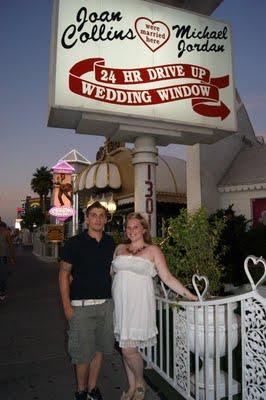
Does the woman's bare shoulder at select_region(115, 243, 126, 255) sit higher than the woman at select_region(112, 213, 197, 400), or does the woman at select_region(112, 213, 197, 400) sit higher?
the woman's bare shoulder at select_region(115, 243, 126, 255)

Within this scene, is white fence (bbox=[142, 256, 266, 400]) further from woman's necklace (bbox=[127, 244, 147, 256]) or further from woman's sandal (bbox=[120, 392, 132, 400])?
woman's necklace (bbox=[127, 244, 147, 256])

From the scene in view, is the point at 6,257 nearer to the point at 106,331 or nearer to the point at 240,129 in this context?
the point at 106,331

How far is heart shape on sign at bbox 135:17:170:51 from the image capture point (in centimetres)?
851

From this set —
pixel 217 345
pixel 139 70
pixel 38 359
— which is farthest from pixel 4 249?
pixel 217 345

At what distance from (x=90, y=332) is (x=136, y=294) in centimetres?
55

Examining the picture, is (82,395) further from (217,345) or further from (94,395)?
(217,345)

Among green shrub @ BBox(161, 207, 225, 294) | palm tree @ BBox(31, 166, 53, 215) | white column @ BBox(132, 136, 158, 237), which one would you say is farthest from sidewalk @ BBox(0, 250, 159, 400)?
palm tree @ BBox(31, 166, 53, 215)

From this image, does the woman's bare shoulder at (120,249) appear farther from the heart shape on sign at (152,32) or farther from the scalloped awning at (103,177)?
the scalloped awning at (103,177)

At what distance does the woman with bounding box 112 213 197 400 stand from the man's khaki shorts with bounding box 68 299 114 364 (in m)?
0.10

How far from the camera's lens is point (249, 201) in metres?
11.1

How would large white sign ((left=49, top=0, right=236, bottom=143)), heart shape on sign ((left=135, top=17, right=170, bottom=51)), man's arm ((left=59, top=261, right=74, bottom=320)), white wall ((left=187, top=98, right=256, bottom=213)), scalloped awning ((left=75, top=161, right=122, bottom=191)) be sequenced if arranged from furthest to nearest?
scalloped awning ((left=75, top=161, right=122, bottom=191)), white wall ((left=187, top=98, right=256, bottom=213)), heart shape on sign ((left=135, top=17, right=170, bottom=51)), large white sign ((left=49, top=0, right=236, bottom=143)), man's arm ((left=59, top=261, right=74, bottom=320))

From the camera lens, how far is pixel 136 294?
3240 millimetres

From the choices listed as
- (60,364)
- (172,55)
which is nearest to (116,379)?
(60,364)

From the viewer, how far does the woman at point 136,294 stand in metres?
3.24
